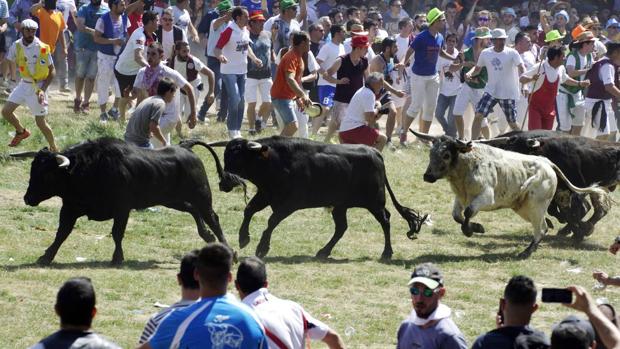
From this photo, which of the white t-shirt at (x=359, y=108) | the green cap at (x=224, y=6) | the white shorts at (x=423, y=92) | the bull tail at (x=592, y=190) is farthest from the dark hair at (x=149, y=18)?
the bull tail at (x=592, y=190)

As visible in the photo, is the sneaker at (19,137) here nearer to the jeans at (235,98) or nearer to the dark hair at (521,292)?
the jeans at (235,98)

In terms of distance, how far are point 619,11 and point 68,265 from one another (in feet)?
66.4

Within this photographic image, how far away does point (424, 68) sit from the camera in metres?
20.9

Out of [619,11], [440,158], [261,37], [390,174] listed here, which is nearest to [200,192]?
[440,158]

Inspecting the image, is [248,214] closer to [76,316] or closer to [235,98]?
[235,98]

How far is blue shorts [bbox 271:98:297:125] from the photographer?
58.2 ft

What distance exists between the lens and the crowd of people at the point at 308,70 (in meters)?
17.3

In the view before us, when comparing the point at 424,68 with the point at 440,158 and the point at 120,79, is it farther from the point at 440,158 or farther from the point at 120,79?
the point at 440,158

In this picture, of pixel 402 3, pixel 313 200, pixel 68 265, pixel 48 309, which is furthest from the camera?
pixel 402 3

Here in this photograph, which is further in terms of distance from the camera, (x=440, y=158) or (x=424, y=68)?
(x=424, y=68)

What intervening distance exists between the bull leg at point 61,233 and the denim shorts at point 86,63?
8253mm

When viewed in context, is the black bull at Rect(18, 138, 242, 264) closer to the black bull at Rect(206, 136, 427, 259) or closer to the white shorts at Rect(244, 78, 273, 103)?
the black bull at Rect(206, 136, 427, 259)

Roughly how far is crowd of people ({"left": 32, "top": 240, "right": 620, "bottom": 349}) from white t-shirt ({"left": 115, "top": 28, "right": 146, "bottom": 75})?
39.0 feet

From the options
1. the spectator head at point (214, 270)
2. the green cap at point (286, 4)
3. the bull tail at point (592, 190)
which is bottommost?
the bull tail at point (592, 190)
